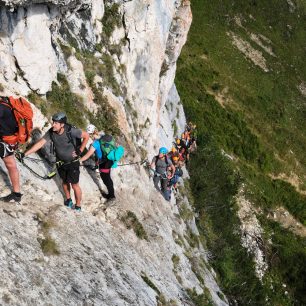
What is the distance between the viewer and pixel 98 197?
14531 millimetres

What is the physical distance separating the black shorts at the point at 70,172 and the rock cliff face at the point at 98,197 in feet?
2.84

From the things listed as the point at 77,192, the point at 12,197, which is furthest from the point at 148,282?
the point at 12,197

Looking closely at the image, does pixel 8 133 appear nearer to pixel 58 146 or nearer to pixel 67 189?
pixel 58 146

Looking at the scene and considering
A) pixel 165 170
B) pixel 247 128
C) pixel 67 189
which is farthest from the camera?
pixel 247 128

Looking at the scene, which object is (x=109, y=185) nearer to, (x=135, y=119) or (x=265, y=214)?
(x=135, y=119)

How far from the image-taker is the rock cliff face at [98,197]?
1021 cm

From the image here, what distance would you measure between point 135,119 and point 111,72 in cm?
311

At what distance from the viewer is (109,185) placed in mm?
14180

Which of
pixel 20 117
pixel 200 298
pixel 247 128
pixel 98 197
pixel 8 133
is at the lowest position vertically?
pixel 247 128

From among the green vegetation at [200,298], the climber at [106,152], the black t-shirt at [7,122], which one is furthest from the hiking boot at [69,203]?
the green vegetation at [200,298]

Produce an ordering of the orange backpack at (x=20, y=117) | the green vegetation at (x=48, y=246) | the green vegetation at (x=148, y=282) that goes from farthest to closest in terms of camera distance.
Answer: the green vegetation at (x=148, y=282) → the green vegetation at (x=48, y=246) → the orange backpack at (x=20, y=117)

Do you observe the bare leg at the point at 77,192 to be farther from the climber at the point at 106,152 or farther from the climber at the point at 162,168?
the climber at the point at 162,168

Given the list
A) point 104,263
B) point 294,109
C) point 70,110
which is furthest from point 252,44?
point 104,263

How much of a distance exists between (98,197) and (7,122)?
18.3 feet
